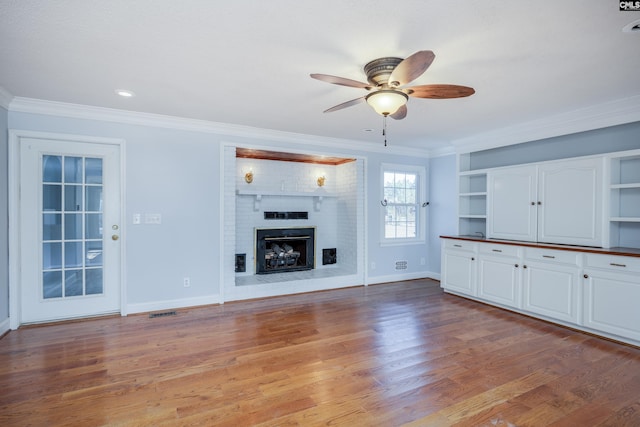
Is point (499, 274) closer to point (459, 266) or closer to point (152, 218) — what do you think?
point (459, 266)

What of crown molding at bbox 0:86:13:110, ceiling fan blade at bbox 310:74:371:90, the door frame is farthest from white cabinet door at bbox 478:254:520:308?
crown molding at bbox 0:86:13:110

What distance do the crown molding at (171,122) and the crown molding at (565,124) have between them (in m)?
1.60

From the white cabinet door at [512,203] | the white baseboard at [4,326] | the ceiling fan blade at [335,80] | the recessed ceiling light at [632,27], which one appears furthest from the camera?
the white cabinet door at [512,203]

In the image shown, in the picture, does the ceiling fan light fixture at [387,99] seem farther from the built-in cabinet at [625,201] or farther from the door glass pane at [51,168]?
the door glass pane at [51,168]

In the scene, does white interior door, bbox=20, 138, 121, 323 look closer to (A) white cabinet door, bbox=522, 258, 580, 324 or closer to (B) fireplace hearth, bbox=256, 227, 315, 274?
(B) fireplace hearth, bbox=256, 227, 315, 274

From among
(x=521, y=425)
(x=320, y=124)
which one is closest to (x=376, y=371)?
(x=521, y=425)

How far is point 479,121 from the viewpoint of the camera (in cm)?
397

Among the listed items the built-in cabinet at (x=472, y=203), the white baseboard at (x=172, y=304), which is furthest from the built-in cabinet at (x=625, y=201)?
the white baseboard at (x=172, y=304)

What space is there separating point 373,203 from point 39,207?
14.4ft

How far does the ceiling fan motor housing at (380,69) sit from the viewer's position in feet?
7.47

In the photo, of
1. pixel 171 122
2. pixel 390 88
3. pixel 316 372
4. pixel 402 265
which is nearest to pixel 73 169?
pixel 171 122

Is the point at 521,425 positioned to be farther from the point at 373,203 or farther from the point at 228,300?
the point at 373,203

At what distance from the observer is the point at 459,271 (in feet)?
15.3

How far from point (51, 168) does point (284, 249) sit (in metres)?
3.30
